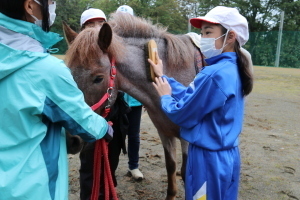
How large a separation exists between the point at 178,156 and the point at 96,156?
2.33 m

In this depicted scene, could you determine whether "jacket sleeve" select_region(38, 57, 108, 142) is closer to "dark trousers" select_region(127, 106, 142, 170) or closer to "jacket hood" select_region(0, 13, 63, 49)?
"jacket hood" select_region(0, 13, 63, 49)

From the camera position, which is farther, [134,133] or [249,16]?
[249,16]

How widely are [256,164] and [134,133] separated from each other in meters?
1.91

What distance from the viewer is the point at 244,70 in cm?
178

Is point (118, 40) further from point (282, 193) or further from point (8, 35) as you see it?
point (282, 193)

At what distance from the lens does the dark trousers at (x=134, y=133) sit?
3.38m

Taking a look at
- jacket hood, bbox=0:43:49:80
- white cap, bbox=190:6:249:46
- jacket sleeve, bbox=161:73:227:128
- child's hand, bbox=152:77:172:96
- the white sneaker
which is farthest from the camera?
the white sneaker

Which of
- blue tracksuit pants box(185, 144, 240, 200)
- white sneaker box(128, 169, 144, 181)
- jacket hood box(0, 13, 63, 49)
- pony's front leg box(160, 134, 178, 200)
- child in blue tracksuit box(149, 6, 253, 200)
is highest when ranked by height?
jacket hood box(0, 13, 63, 49)

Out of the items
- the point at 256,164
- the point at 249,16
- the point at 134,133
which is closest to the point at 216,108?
the point at 134,133

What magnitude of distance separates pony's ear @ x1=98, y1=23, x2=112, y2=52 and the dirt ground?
73.8 inches

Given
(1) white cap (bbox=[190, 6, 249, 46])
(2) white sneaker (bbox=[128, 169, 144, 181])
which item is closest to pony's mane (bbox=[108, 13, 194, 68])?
(1) white cap (bbox=[190, 6, 249, 46])

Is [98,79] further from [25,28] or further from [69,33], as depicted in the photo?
[25,28]

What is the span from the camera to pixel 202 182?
1756 millimetres

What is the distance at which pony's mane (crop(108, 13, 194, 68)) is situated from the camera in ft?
8.14
